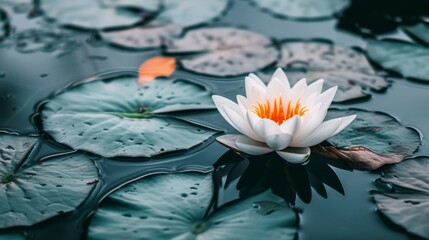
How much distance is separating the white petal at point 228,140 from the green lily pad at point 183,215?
0.57 feet

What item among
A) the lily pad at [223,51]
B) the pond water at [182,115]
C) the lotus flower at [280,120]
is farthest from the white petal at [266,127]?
the lily pad at [223,51]

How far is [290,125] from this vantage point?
5.84ft

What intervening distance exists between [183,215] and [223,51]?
4.01 ft

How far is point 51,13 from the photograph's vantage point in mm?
3125

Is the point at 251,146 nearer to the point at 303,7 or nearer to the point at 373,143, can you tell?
the point at 373,143

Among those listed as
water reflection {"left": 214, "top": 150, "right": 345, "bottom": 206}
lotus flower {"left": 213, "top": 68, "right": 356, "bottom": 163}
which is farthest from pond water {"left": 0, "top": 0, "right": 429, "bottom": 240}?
lotus flower {"left": 213, "top": 68, "right": 356, "bottom": 163}

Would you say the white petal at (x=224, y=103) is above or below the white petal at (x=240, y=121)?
above

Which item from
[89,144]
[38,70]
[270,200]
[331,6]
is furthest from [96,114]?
[331,6]

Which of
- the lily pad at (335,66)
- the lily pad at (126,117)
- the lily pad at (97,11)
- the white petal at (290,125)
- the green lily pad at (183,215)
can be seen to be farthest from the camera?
the lily pad at (97,11)

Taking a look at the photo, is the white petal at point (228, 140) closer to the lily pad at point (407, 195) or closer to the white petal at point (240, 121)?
the white petal at point (240, 121)

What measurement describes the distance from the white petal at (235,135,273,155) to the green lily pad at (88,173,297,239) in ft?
0.50

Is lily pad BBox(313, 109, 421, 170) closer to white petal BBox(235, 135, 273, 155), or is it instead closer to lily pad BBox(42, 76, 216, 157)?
white petal BBox(235, 135, 273, 155)

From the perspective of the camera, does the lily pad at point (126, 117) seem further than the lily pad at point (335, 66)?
No

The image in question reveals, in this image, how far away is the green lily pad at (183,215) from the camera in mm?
1634
